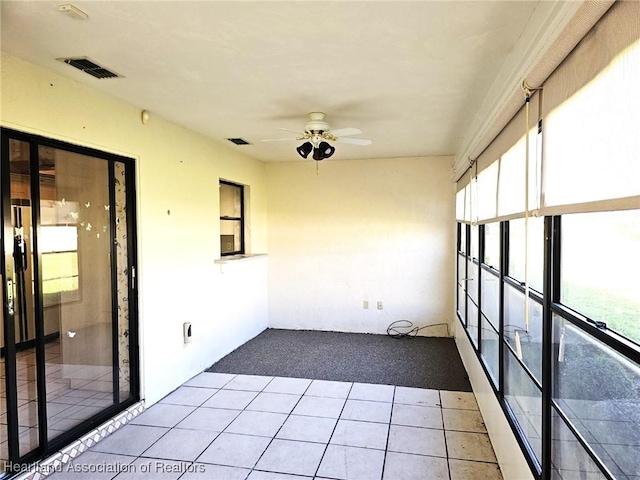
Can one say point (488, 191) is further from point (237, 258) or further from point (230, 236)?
point (230, 236)

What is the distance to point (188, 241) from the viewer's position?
382 centimetres

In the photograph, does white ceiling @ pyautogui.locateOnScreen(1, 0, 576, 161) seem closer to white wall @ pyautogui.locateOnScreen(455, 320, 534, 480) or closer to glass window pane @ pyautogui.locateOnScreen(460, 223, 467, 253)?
glass window pane @ pyautogui.locateOnScreen(460, 223, 467, 253)

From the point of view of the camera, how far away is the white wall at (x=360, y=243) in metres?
5.32

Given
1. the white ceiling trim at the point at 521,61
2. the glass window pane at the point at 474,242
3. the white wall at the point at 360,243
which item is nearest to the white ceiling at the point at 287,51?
the white ceiling trim at the point at 521,61

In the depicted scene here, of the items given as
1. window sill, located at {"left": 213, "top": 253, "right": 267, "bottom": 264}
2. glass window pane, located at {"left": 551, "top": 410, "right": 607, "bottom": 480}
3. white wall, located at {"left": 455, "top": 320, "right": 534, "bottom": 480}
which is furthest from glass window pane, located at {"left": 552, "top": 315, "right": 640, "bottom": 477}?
window sill, located at {"left": 213, "top": 253, "right": 267, "bottom": 264}

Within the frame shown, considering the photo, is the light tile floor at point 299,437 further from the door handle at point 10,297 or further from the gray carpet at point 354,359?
the door handle at point 10,297

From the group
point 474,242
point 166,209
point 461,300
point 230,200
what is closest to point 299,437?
point 166,209

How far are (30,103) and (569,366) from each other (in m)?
3.04

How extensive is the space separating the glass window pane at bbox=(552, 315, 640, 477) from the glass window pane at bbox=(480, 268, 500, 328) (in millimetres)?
1177

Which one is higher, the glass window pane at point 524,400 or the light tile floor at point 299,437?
the glass window pane at point 524,400

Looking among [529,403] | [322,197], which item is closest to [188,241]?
[322,197]

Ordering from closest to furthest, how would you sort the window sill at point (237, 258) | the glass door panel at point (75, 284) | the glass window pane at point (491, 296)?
the glass door panel at point (75, 284), the glass window pane at point (491, 296), the window sill at point (237, 258)

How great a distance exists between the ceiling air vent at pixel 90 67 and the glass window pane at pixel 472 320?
3.44m

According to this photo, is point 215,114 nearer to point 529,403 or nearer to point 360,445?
point 360,445
